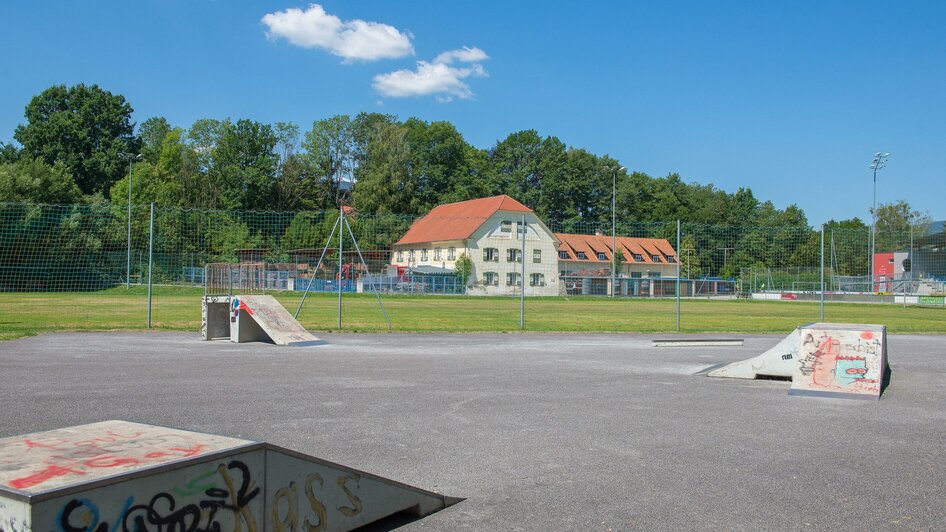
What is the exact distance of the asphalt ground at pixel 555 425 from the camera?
502cm

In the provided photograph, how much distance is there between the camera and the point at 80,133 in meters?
78.2

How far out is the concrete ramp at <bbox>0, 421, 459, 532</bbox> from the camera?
296cm

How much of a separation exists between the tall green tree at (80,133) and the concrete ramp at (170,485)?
83.0 m

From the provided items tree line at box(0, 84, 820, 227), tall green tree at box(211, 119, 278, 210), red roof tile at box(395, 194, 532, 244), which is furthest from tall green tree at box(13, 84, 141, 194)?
red roof tile at box(395, 194, 532, 244)

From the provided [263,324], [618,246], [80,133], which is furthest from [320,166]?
[263,324]

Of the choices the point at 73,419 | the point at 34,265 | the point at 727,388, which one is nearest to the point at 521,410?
the point at 727,388

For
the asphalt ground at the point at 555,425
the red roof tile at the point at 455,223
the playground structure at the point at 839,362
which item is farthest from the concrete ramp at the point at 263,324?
the red roof tile at the point at 455,223

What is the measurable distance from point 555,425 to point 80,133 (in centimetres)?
8384

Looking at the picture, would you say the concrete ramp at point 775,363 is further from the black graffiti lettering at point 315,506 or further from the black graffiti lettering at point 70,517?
the black graffiti lettering at point 70,517

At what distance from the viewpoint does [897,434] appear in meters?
7.49

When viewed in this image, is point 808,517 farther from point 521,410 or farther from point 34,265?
point 34,265

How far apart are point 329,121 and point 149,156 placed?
73.5 ft

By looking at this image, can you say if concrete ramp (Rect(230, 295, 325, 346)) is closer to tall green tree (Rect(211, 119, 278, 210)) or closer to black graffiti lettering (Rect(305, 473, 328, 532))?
black graffiti lettering (Rect(305, 473, 328, 532))

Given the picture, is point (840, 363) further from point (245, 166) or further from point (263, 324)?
point (245, 166)
